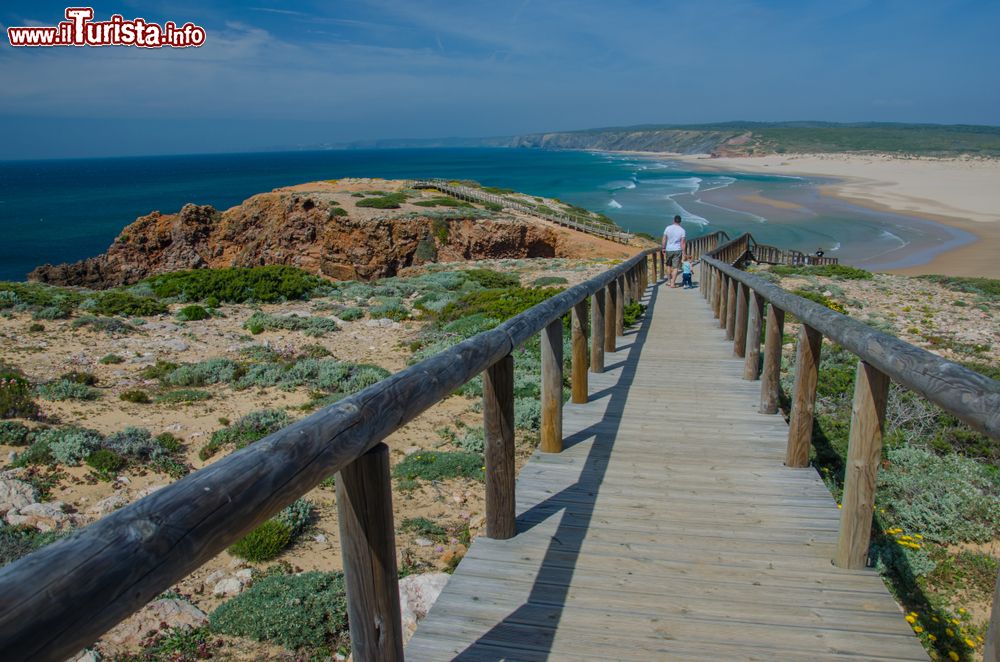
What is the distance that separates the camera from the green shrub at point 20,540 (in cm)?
463

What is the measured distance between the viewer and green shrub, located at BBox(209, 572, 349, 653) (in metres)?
3.72

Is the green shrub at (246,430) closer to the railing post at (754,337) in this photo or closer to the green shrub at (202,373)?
the green shrub at (202,373)

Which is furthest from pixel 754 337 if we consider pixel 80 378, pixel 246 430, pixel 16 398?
pixel 80 378

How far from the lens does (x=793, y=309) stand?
464cm

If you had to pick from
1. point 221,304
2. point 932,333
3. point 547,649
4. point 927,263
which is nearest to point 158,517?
point 547,649

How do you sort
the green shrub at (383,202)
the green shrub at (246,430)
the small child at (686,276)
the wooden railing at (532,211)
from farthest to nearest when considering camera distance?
the wooden railing at (532,211) → the green shrub at (383,202) → the small child at (686,276) → the green shrub at (246,430)

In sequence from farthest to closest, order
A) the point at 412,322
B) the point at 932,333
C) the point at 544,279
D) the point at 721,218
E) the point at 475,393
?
1. the point at 721,218
2. the point at 544,279
3. the point at 412,322
4. the point at 932,333
5. the point at 475,393

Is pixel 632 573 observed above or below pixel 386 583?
below

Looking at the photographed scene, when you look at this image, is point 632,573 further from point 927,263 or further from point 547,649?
point 927,263

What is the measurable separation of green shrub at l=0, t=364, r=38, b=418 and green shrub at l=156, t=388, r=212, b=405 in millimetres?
1335

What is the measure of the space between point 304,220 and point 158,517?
31.5 metres

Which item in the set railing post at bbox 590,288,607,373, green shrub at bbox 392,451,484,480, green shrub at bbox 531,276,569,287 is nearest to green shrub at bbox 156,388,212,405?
green shrub at bbox 392,451,484,480

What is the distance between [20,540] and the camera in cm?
482

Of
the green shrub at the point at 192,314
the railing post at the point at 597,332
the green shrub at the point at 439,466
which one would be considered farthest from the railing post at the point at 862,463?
the green shrub at the point at 192,314
